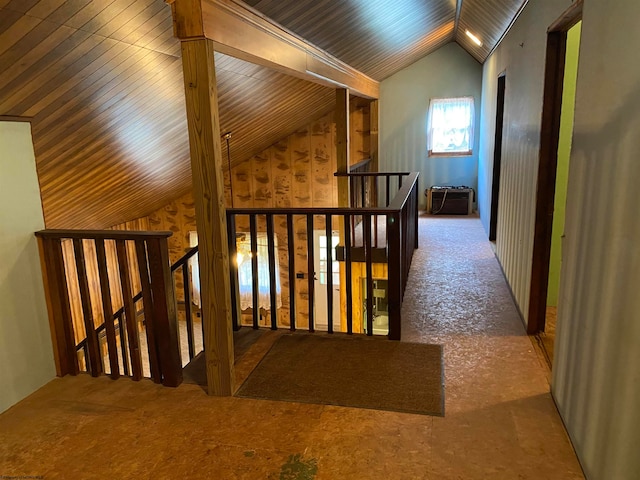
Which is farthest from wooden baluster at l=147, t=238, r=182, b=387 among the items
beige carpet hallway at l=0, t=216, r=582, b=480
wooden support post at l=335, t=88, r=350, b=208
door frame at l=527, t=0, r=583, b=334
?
wooden support post at l=335, t=88, r=350, b=208

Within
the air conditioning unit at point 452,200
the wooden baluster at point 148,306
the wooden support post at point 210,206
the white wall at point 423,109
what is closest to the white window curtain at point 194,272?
the white wall at point 423,109

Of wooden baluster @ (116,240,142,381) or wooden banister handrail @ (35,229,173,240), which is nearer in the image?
wooden banister handrail @ (35,229,173,240)

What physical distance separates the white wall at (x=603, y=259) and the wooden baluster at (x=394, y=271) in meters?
0.99

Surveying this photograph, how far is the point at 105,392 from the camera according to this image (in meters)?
2.68

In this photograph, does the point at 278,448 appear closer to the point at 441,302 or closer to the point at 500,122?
the point at 441,302

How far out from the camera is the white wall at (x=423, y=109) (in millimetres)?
7473

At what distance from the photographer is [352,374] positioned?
2766 millimetres

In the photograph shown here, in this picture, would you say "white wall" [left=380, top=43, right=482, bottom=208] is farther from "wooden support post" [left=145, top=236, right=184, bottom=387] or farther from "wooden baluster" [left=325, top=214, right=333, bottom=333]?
"wooden support post" [left=145, top=236, right=184, bottom=387]

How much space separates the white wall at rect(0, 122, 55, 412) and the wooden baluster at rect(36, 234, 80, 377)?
4 cm

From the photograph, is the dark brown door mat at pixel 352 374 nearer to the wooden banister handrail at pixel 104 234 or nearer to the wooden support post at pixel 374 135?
the wooden banister handrail at pixel 104 234

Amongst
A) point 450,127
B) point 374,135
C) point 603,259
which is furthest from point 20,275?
point 450,127

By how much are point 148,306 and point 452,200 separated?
5801mm

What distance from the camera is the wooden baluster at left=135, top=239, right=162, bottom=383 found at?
8.52 feet

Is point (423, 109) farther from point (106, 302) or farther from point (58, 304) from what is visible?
point (58, 304)
